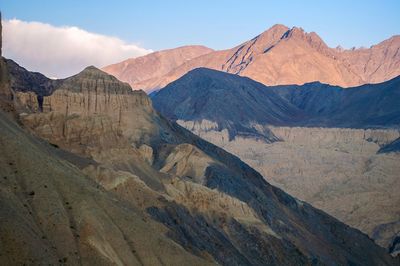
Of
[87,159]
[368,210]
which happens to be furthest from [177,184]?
[368,210]

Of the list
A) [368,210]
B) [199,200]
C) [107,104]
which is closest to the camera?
[199,200]

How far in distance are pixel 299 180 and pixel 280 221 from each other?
8290 cm

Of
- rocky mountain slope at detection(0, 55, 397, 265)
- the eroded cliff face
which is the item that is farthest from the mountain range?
the eroded cliff face

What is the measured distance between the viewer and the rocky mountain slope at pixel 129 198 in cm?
4778

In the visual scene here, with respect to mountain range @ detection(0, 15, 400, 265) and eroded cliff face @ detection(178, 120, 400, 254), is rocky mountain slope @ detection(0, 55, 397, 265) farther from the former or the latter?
eroded cliff face @ detection(178, 120, 400, 254)

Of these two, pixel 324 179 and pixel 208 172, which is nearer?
pixel 208 172

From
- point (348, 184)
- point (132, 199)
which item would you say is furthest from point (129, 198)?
point (348, 184)

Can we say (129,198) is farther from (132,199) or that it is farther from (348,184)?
(348,184)

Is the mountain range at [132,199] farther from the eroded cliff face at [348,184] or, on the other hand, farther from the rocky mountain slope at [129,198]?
the eroded cliff face at [348,184]

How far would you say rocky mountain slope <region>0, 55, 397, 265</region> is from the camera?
47.8m

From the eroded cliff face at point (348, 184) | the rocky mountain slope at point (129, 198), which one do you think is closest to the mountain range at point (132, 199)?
the rocky mountain slope at point (129, 198)

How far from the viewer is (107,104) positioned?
107 m

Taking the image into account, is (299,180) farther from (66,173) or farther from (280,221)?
(66,173)

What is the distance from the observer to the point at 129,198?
2598 inches
